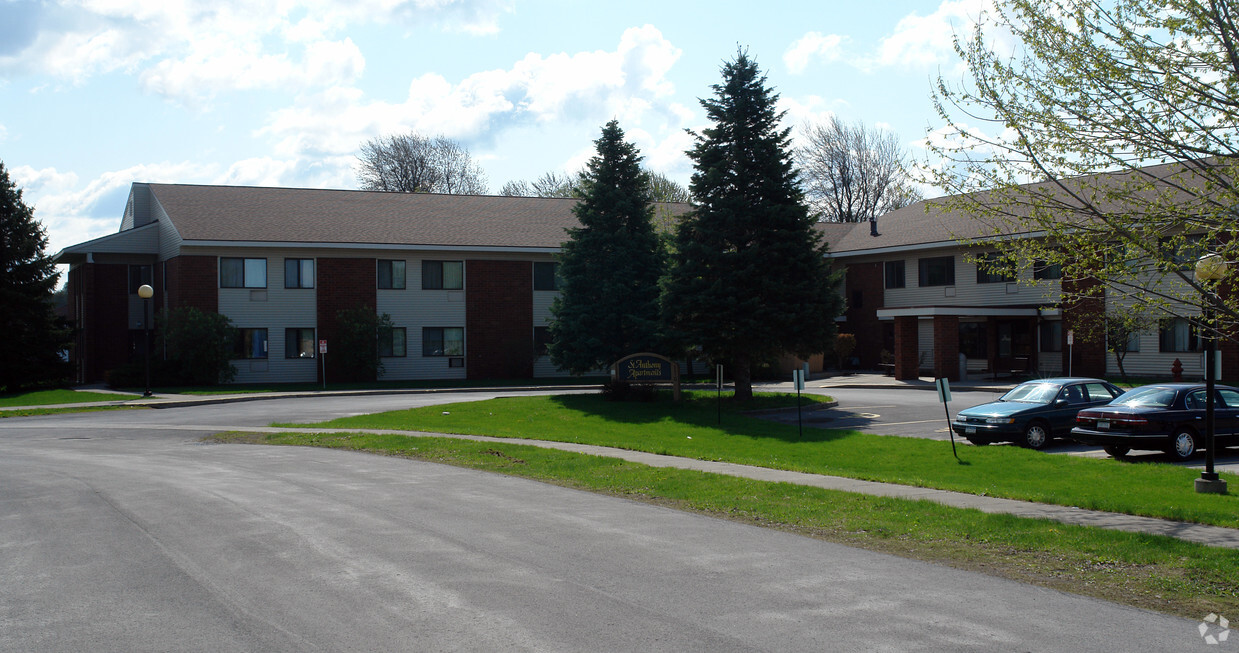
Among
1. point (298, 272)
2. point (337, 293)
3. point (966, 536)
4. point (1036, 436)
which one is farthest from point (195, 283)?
point (966, 536)

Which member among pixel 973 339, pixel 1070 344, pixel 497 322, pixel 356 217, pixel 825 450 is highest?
pixel 356 217

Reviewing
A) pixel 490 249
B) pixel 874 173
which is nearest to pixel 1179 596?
pixel 490 249

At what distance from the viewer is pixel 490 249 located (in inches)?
1662

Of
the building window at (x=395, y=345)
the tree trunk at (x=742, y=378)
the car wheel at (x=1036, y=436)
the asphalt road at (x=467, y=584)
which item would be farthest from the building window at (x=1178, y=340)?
the asphalt road at (x=467, y=584)

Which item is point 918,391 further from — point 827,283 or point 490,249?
point 490,249

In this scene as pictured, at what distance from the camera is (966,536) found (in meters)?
9.58

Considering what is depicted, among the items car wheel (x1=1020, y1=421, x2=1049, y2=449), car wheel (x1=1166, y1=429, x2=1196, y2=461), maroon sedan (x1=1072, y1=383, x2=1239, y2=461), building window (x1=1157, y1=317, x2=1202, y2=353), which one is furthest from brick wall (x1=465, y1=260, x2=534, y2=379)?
car wheel (x1=1166, y1=429, x2=1196, y2=461)

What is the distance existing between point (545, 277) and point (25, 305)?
2182cm

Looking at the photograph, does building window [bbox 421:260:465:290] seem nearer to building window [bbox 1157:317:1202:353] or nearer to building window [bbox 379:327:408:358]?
building window [bbox 379:327:408:358]

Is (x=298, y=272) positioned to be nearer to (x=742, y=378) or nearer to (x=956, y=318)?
(x=742, y=378)

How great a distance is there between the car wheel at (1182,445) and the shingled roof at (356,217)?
27293 millimetres

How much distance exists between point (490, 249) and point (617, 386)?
14.4 m

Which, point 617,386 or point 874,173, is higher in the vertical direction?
point 874,173

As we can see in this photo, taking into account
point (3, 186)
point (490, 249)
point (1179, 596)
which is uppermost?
point (3, 186)
